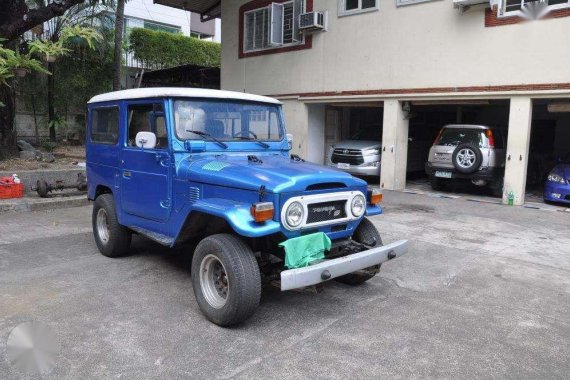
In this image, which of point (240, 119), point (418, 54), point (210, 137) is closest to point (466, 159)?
point (418, 54)

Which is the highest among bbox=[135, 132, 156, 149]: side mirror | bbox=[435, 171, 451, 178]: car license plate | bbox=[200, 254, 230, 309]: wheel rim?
bbox=[135, 132, 156, 149]: side mirror

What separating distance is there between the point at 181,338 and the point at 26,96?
13.7 metres

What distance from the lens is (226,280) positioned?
13.4 feet

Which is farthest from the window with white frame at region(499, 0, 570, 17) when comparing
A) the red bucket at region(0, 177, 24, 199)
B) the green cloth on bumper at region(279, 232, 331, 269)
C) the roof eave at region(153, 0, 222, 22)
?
the roof eave at region(153, 0, 222, 22)

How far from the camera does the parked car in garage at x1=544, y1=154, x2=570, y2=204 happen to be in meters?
10.4

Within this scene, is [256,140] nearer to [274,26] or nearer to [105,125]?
[105,125]

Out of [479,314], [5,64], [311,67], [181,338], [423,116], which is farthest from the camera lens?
[423,116]

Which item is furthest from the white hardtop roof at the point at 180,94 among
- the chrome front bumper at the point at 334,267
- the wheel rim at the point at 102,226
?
the chrome front bumper at the point at 334,267

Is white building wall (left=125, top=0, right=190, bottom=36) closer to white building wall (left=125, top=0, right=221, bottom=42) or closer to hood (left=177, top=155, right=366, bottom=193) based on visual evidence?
white building wall (left=125, top=0, right=221, bottom=42)

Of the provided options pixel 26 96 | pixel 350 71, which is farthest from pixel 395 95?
pixel 26 96

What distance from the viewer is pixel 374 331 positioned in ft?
13.2

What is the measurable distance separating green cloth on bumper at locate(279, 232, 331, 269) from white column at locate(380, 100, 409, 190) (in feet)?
29.8

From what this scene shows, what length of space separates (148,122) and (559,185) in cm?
914

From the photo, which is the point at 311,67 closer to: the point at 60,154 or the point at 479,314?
the point at 60,154
